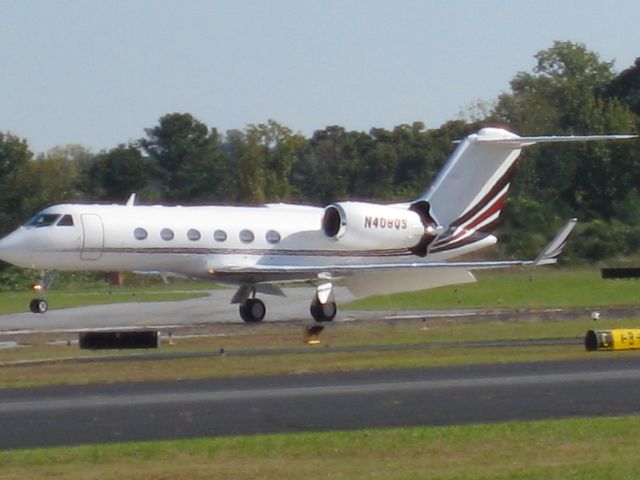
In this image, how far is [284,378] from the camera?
1783 centimetres

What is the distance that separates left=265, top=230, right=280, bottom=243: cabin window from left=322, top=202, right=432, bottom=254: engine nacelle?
1.18 meters

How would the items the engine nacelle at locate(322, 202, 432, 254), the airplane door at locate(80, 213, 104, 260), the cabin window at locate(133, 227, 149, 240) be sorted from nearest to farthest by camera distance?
the airplane door at locate(80, 213, 104, 260) < the cabin window at locate(133, 227, 149, 240) < the engine nacelle at locate(322, 202, 432, 254)

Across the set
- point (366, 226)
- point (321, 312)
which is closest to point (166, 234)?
point (321, 312)

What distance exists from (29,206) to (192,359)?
1642 inches

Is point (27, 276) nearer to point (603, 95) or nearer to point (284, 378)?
point (284, 378)

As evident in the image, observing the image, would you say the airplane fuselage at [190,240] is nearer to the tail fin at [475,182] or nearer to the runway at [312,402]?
the tail fin at [475,182]

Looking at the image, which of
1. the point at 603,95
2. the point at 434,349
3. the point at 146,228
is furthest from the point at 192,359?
the point at 603,95

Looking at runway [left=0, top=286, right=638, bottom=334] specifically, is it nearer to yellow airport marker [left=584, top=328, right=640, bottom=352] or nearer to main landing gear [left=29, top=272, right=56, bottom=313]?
main landing gear [left=29, top=272, right=56, bottom=313]

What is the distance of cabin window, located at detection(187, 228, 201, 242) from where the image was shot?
30.6m

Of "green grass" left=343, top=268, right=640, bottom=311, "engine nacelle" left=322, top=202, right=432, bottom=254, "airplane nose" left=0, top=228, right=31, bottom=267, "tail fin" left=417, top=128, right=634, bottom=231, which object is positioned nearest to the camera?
"airplane nose" left=0, top=228, right=31, bottom=267

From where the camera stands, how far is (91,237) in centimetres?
2956

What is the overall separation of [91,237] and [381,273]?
6405 millimetres

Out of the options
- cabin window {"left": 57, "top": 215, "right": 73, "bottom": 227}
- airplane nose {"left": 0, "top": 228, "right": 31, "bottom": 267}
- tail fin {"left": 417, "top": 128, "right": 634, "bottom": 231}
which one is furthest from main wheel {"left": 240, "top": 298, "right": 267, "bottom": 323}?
tail fin {"left": 417, "top": 128, "right": 634, "bottom": 231}

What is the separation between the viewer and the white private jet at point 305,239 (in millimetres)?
29688
